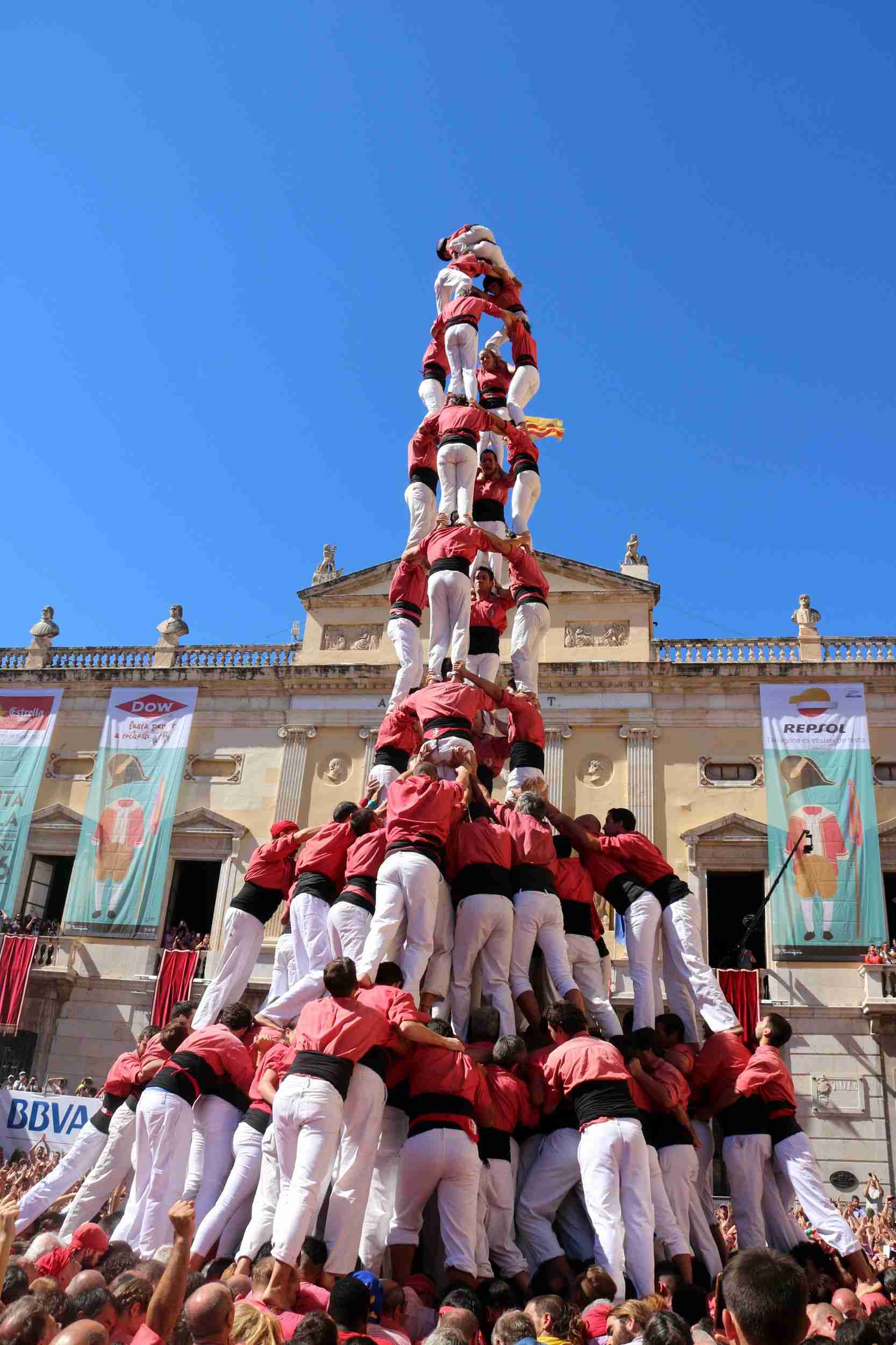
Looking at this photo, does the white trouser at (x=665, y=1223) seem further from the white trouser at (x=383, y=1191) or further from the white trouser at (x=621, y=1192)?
the white trouser at (x=383, y=1191)

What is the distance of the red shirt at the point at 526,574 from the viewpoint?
469 inches

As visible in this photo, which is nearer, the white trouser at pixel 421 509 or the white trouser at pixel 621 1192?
the white trouser at pixel 621 1192

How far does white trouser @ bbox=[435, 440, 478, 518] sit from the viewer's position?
1188 cm

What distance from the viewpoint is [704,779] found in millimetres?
26047

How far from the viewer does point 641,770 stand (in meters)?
26.3

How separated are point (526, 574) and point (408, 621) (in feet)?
4.55

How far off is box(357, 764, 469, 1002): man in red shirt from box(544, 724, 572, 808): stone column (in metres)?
17.9

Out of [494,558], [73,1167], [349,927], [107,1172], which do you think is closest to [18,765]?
[494,558]

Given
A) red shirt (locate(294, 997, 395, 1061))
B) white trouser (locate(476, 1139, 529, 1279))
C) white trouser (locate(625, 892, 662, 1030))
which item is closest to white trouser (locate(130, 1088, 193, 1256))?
red shirt (locate(294, 997, 395, 1061))

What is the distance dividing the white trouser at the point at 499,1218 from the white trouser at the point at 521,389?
344 inches

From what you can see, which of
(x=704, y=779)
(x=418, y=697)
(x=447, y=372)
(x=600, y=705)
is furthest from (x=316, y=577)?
(x=418, y=697)

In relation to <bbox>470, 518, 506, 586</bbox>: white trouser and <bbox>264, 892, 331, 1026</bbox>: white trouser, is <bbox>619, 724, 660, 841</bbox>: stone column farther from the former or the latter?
<bbox>264, 892, 331, 1026</bbox>: white trouser

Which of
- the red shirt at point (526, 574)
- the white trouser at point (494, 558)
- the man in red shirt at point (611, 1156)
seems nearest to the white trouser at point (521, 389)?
the white trouser at point (494, 558)

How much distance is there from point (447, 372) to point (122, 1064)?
338 inches
